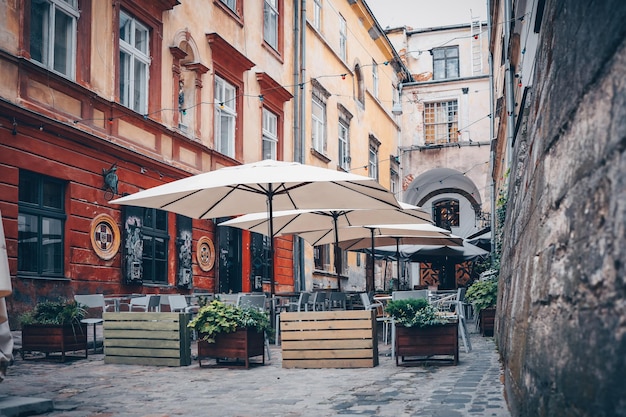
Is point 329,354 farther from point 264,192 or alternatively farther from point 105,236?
point 105,236

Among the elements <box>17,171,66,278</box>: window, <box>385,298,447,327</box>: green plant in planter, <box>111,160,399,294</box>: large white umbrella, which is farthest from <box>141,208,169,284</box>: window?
<box>385,298,447,327</box>: green plant in planter

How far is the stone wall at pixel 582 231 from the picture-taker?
69.5 inches

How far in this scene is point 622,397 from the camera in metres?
1.66

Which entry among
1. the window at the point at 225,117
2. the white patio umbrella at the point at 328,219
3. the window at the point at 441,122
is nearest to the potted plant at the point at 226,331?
the white patio umbrella at the point at 328,219

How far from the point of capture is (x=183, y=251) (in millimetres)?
14211

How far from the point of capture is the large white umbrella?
795 centimetres

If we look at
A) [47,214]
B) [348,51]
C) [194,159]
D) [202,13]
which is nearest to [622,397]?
[47,214]

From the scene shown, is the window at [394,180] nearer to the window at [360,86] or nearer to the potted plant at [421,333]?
the window at [360,86]

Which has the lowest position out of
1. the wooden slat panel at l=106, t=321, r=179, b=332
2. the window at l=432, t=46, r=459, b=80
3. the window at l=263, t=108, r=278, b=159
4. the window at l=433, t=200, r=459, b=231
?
the wooden slat panel at l=106, t=321, r=179, b=332

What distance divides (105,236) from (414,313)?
6151 mm

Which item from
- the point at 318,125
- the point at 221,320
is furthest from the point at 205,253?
the point at 318,125

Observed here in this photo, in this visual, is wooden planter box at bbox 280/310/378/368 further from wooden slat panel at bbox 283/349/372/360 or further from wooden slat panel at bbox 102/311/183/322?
wooden slat panel at bbox 102/311/183/322

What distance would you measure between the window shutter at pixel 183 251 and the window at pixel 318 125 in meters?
8.22

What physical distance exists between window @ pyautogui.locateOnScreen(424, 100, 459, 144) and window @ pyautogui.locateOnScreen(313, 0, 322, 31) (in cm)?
1145
